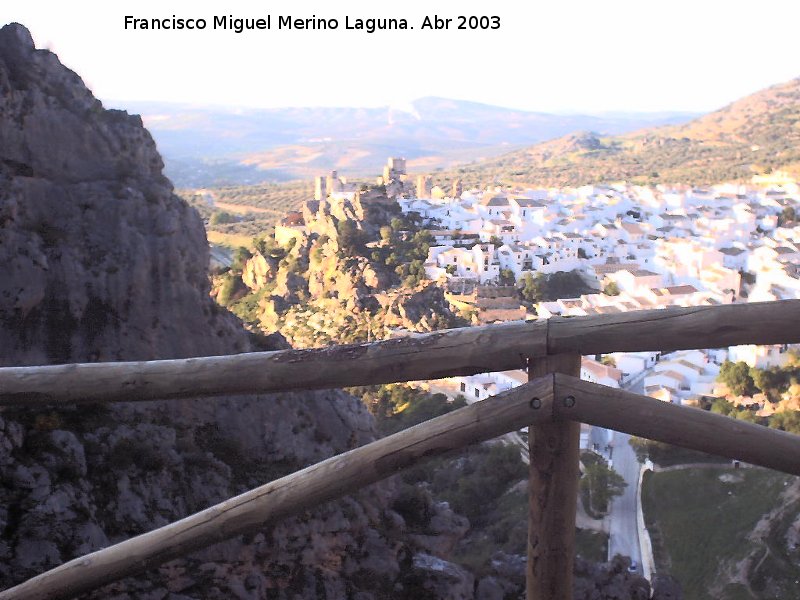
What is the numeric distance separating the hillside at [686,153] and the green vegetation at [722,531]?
48322 millimetres

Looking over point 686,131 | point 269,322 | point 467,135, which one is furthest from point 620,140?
point 269,322

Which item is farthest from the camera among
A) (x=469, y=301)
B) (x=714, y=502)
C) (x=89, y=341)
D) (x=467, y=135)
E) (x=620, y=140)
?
(x=467, y=135)

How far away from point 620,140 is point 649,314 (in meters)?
107

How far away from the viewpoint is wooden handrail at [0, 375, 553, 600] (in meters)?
1.79

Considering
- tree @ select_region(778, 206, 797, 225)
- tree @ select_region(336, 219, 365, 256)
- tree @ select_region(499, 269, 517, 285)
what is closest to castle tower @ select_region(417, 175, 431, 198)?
tree @ select_region(336, 219, 365, 256)

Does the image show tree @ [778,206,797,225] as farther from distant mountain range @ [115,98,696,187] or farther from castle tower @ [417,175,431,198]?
distant mountain range @ [115,98,696,187]

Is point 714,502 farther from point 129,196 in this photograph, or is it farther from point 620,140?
point 620,140

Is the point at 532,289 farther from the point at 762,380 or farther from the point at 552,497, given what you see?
the point at 552,497

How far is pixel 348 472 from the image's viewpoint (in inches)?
71.3

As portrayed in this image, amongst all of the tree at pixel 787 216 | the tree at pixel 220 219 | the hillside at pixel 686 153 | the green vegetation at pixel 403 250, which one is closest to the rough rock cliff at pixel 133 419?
the green vegetation at pixel 403 250

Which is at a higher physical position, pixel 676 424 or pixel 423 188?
pixel 423 188

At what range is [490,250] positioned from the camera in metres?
30.5

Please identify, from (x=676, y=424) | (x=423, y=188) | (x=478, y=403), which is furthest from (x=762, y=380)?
(x=423, y=188)

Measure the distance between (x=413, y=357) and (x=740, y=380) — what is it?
60.8ft
